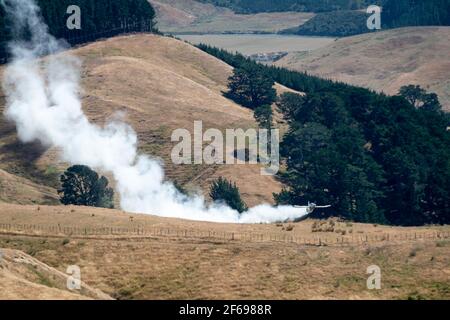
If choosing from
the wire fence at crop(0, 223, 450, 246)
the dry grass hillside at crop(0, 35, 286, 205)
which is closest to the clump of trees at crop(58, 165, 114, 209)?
the dry grass hillside at crop(0, 35, 286, 205)

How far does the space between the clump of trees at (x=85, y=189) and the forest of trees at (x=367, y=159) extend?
27285 mm

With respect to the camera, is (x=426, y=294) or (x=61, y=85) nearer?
(x=426, y=294)

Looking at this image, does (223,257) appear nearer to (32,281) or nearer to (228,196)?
(32,281)

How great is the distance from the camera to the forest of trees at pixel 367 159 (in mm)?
149250

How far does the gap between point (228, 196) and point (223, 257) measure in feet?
141

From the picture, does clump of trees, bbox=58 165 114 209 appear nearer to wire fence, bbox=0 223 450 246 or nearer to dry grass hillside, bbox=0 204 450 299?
dry grass hillside, bbox=0 204 450 299

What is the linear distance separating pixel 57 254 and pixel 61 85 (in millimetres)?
91026

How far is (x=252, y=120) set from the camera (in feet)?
637

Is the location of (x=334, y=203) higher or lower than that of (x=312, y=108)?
lower

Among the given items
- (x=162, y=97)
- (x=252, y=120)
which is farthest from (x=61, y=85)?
(x=252, y=120)
